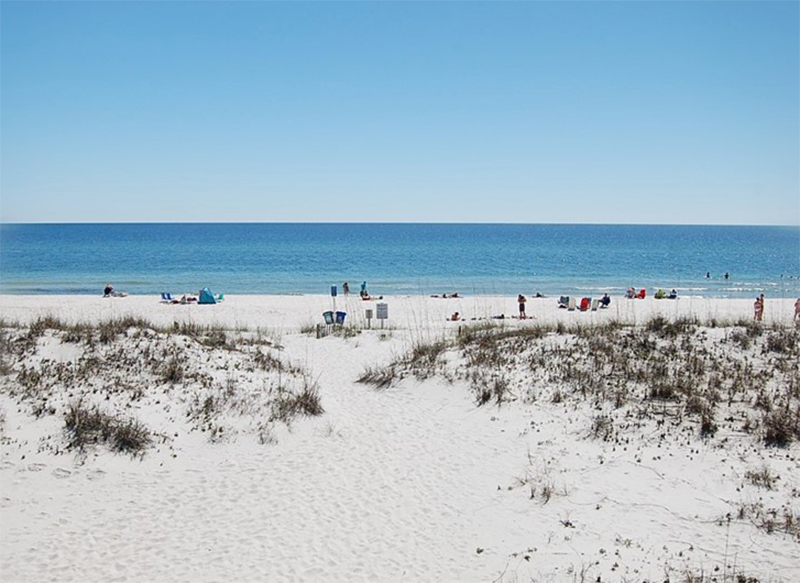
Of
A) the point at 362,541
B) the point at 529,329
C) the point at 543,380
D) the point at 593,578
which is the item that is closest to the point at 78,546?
the point at 362,541

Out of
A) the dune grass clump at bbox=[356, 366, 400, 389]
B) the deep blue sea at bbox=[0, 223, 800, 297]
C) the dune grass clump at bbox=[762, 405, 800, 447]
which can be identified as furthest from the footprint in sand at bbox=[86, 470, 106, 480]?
the deep blue sea at bbox=[0, 223, 800, 297]

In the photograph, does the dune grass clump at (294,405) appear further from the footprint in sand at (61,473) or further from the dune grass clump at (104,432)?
the footprint in sand at (61,473)

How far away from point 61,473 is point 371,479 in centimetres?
504

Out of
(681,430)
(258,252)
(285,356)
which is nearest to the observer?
(681,430)

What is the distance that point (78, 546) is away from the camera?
7.92m

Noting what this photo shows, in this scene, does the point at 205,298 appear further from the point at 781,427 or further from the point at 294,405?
the point at 781,427

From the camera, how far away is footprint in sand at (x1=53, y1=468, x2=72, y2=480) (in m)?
9.70

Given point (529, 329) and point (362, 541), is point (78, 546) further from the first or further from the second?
point (529, 329)

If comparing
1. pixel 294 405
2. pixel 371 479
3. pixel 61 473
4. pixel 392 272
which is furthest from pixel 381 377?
pixel 392 272

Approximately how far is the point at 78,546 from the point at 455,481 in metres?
5.54

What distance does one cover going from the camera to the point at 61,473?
9773 mm

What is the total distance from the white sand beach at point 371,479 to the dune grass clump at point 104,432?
189 mm

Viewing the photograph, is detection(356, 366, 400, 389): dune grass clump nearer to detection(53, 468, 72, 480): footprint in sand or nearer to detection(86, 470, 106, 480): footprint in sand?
detection(86, 470, 106, 480): footprint in sand

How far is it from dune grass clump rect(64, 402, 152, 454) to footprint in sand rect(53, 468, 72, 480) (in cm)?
56
